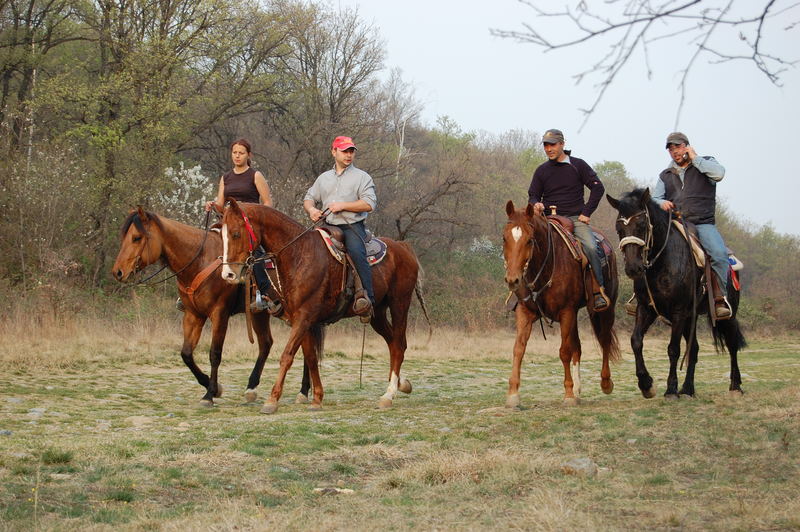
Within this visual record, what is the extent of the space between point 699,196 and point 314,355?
536cm

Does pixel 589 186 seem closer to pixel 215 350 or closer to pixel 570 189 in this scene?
pixel 570 189

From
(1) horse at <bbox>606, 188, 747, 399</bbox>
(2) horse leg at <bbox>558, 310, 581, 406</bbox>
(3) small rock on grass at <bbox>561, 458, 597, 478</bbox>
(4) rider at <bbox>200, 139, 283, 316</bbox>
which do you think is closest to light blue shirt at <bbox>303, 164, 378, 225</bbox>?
(4) rider at <bbox>200, 139, 283, 316</bbox>

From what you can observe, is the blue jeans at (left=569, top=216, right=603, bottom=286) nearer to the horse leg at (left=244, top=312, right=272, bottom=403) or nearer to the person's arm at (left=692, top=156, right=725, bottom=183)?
the person's arm at (left=692, top=156, right=725, bottom=183)

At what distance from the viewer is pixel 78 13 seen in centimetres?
3353

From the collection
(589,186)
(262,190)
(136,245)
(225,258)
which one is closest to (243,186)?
(262,190)

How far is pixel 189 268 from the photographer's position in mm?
12297

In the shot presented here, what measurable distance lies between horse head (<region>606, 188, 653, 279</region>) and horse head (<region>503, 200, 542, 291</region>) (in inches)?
40.1

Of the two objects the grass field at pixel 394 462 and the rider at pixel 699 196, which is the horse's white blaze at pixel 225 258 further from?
the rider at pixel 699 196

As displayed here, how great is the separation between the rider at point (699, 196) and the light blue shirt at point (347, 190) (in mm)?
3654

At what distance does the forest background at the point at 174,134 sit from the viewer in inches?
1012

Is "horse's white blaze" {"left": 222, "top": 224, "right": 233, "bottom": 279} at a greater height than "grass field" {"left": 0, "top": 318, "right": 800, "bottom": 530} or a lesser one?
greater

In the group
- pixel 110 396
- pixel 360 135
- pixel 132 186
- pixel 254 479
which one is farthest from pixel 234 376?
pixel 360 135

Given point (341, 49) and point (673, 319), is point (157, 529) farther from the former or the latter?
point (341, 49)

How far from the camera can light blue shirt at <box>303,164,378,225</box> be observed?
1177 cm
